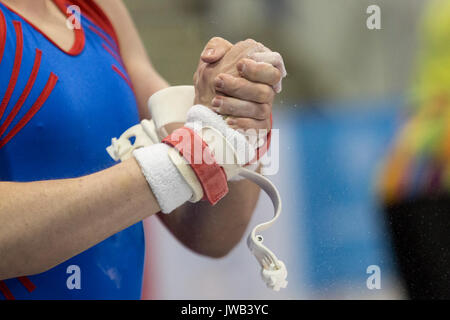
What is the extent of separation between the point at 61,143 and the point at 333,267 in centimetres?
33

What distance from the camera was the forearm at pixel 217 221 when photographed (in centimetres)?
59

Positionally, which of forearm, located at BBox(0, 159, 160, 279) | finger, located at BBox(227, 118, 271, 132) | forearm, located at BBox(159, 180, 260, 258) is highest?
finger, located at BBox(227, 118, 271, 132)

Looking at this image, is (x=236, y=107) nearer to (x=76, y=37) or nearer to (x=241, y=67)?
(x=241, y=67)

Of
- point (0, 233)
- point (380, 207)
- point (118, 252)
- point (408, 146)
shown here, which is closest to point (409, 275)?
point (380, 207)

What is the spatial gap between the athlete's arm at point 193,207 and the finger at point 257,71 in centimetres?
15

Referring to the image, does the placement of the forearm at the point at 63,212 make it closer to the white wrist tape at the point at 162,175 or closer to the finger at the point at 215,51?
the white wrist tape at the point at 162,175

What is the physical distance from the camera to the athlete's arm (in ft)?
1.94

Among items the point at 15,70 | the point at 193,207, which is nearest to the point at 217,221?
the point at 193,207

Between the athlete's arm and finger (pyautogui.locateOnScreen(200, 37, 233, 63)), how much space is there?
6.1 inches

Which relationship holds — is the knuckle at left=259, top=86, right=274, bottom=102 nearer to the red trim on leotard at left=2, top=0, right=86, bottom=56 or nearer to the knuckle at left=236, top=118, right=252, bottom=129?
the knuckle at left=236, top=118, right=252, bottom=129

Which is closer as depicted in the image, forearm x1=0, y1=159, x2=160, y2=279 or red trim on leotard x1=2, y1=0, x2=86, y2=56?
forearm x1=0, y1=159, x2=160, y2=279

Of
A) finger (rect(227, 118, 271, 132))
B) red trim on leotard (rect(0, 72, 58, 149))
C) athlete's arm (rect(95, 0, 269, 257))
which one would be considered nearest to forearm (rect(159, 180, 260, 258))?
athlete's arm (rect(95, 0, 269, 257))

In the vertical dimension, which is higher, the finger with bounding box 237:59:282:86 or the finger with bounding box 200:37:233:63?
the finger with bounding box 200:37:233:63
